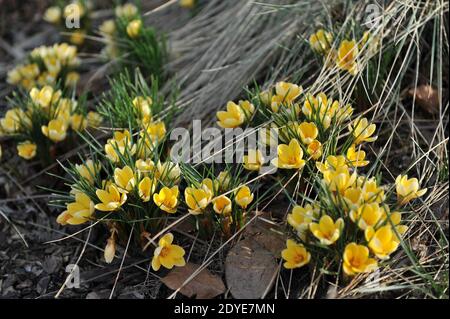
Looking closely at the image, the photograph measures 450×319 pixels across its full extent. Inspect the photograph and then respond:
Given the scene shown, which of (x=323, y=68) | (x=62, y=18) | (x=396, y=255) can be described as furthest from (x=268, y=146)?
(x=62, y=18)

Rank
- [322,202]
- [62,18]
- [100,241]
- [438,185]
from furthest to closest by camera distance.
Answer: [62,18] < [100,241] < [438,185] < [322,202]

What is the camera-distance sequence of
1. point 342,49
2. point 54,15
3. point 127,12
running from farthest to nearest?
point 54,15
point 127,12
point 342,49

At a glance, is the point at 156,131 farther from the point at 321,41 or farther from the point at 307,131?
the point at 321,41

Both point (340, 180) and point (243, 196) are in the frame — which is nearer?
point (340, 180)

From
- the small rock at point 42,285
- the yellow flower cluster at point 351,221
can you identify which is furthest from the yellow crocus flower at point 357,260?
the small rock at point 42,285

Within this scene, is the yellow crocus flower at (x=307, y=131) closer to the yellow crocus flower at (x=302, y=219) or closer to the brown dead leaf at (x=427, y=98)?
the yellow crocus flower at (x=302, y=219)

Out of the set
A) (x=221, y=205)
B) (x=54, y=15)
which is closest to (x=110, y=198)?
(x=221, y=205)
